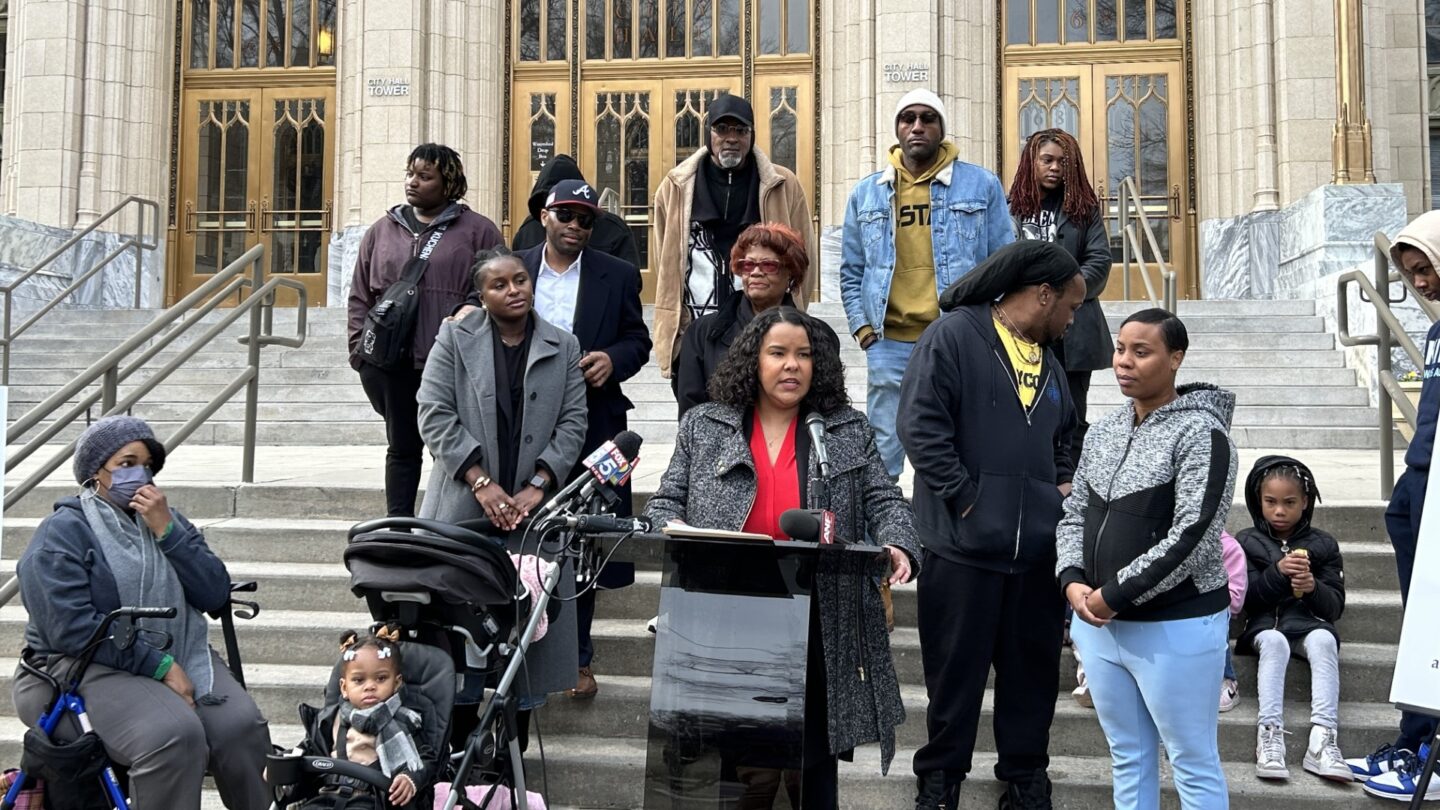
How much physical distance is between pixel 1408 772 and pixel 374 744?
3.70m

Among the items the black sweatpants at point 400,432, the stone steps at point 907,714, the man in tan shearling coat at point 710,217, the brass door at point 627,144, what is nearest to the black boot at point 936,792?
the stone steps at point 907,714

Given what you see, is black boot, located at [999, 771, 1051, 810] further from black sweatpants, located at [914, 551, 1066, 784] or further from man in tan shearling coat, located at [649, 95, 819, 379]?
man in tan shearling coat, located at [649, 95, 819, 379]

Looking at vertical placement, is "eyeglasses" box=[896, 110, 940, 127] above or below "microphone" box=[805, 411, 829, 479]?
above

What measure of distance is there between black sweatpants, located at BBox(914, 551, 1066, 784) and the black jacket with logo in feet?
0.31

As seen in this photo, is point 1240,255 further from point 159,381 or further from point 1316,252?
point 159,381

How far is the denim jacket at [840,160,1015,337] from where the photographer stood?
583cm

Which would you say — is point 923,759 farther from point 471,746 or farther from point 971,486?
point 471,746

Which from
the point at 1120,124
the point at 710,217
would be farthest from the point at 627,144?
the point at 710,217

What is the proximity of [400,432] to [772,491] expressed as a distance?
2.39m

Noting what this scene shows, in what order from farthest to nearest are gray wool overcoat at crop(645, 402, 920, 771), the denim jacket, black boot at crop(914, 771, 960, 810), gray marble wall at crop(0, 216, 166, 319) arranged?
gray marble wall at crop(0, 216, 166, 319)
the denim jacket
black boot at crop(914, 771, 960, 810)
gray wool overcoat at crop(645, 402, 920, 771)

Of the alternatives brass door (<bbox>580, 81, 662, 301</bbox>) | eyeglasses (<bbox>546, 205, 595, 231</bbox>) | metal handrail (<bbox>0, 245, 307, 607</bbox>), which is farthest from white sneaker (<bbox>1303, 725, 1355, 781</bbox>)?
brass door (<bbox>580, 81, 662, 301</bbox>)

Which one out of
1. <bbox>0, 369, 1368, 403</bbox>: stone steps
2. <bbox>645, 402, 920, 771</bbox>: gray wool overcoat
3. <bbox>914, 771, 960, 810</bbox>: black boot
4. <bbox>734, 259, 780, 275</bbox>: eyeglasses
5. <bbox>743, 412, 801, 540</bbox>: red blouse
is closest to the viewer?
<bbox>645, 402, 920, 771</bbox>: gray wool overcoat

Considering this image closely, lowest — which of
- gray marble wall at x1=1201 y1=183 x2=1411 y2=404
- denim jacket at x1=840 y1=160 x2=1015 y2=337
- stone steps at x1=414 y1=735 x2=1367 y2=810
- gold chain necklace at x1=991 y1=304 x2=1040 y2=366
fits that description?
stone steps at x1=414 y1=735 x2=1367 y2=810

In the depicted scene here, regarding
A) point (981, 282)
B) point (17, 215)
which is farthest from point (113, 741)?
point (17, 215)
